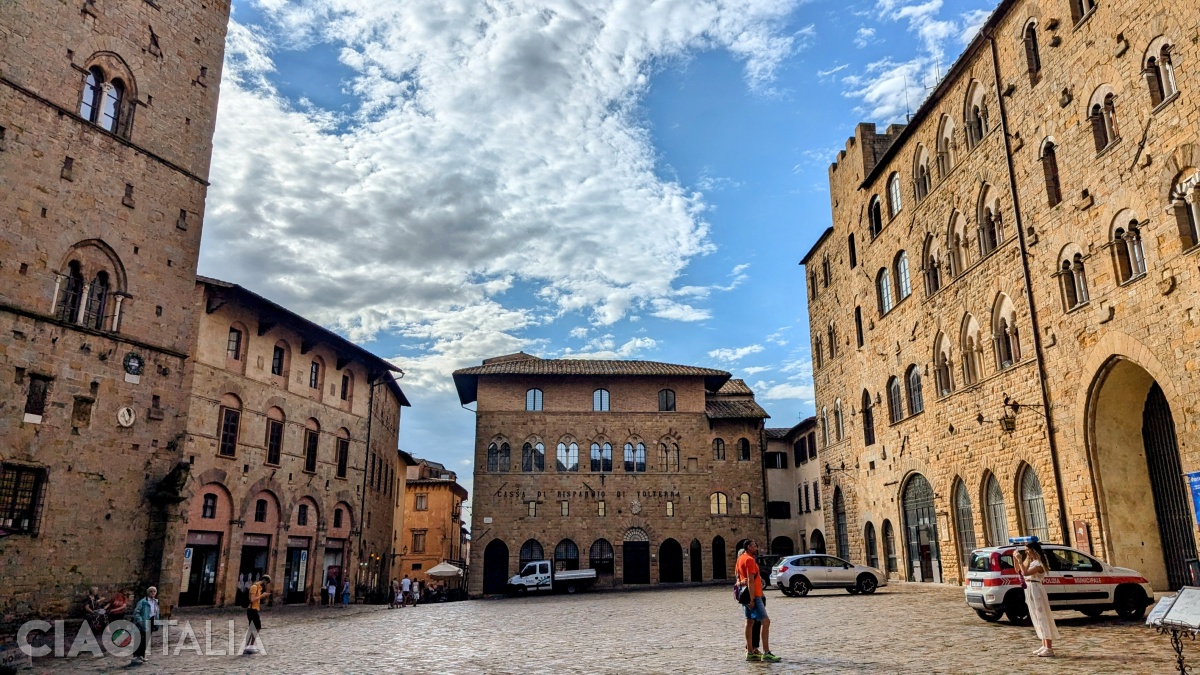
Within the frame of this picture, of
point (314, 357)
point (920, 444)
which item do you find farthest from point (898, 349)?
point (314, 357)

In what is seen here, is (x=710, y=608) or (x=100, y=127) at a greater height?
(x=100, y=127)

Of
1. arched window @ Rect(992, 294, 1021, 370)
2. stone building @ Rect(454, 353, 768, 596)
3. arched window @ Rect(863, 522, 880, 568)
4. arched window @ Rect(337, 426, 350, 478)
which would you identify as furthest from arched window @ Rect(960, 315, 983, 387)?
arched window @ Rect(337, 426, 350, 478)

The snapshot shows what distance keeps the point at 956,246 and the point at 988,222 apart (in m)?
1.75

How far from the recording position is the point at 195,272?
85.0 ft

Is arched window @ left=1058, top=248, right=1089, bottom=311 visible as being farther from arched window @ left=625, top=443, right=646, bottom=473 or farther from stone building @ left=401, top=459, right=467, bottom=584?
stone building @ left=401, top=459, right=467, bottom=584

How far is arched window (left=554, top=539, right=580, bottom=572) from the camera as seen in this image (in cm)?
4266

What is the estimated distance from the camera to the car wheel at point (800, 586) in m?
25.6

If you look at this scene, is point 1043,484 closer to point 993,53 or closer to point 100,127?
point 993,53

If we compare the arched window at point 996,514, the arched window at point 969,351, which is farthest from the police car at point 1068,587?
the arched window at point 969,351

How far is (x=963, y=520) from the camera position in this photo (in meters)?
24.1

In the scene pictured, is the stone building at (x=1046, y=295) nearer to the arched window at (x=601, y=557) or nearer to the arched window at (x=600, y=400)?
the arched window at (x=601, y=557)

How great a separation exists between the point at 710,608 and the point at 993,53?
57.4ft

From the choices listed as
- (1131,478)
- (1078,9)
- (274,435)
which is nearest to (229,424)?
(274,435)

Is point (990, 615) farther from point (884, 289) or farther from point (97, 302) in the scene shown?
point (97, 302)
